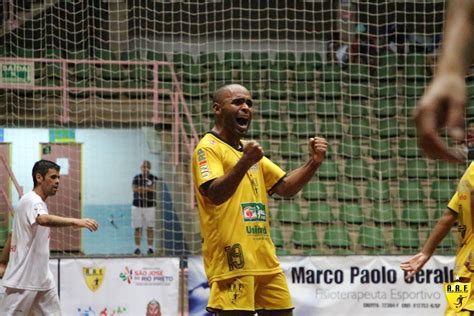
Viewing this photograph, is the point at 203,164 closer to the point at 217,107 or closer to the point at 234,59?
the point at 217,107

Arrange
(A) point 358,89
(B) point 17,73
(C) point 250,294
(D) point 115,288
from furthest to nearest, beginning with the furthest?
(A) point 358,89
(B) point 17,73
(D) point 115,288
(C) point 250,294

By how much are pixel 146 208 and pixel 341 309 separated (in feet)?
12.7

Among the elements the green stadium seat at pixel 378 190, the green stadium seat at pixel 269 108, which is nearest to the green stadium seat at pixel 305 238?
the green stadium seat at pixel 378 190

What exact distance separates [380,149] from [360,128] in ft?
1.45

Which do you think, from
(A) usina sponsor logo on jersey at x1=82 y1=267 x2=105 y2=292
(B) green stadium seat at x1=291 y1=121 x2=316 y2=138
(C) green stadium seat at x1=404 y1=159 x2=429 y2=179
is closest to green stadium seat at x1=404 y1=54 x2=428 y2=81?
(C) green stadium seat at x1=404 y1=159 x2=429 y2=179

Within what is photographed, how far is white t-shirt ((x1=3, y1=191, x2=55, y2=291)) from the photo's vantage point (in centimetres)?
781

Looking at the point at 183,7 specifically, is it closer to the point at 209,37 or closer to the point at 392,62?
the point at 209,37

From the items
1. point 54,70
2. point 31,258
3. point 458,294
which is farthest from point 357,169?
point 458,294

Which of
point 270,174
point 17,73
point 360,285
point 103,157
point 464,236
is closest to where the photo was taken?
point 270,174

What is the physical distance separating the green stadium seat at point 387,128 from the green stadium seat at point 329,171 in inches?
32.7

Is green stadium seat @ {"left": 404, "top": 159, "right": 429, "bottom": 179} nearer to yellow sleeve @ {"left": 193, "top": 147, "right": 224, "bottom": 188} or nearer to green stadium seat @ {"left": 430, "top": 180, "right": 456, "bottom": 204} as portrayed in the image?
green stadium seat @ {"left": 430, "top": 180, "right": 456, "bottom": 204}

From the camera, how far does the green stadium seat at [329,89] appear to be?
1383 cm

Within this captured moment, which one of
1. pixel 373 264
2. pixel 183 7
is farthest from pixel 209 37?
pixel 373 264

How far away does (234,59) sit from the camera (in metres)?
13.8
